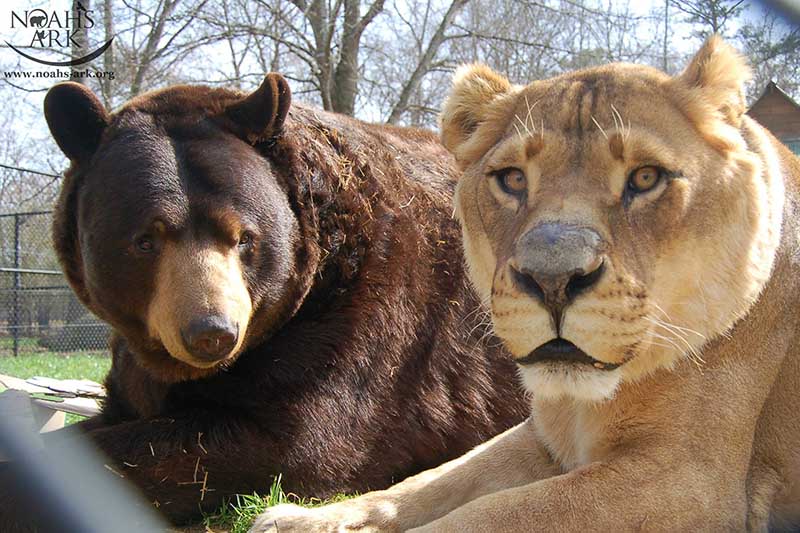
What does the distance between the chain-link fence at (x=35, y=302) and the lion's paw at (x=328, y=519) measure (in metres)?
17.0

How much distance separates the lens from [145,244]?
4.04 m

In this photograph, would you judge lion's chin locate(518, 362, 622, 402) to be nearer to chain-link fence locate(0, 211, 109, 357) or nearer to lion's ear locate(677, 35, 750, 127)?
lion's ear locate(677, 35, 750, 127)

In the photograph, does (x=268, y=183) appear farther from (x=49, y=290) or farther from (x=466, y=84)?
(x=49, y=290)

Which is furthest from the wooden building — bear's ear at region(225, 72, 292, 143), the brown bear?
bear's ear at region(225, 72, 292, 143)

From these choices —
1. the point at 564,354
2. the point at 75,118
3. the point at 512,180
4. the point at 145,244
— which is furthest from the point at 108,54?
the point at 564,354

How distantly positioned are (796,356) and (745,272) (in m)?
0.39

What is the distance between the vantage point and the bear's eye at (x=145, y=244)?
4023 millimetres

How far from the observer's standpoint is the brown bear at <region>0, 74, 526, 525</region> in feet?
12.9

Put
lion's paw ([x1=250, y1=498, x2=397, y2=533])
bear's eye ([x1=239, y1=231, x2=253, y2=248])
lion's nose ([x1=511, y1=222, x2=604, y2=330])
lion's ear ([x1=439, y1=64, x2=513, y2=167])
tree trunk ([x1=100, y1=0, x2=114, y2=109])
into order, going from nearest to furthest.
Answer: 1. lion's nose ([x1=511, y1=222, x2=604, y2=330])
2. lion's paw ([x1=250, y1=498, x2=397, y2=533])
3. lion's ear ([x1=439, y1=64, x2=513, y2=167])
4. bear's eye ([x1=239, y1=231, x2=253, y2=248])
5. tree trunk ([x1=100, y1=0, x2=114, y2=109])

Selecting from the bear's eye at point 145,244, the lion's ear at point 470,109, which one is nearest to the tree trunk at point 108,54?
the bear's eye at point 145,244

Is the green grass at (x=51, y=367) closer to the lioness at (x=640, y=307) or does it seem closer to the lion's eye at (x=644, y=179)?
the lioness at (x=640, y=307)

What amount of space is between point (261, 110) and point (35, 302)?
56.4 feet

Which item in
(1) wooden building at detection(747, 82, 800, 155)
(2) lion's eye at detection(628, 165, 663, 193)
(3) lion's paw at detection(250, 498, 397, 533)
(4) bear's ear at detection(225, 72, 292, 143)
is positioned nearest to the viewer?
(2) lion's eye at detection(628, 165, 663, 193)

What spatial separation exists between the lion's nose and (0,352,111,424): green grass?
9190 mm
